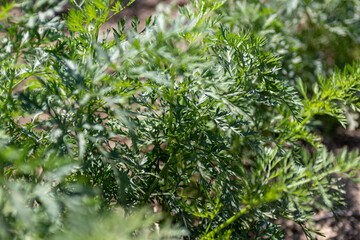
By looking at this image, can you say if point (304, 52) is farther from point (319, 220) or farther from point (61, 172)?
point (61, 172)

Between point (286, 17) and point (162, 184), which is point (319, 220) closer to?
point (162, 184)

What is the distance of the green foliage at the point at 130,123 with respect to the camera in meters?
0.61

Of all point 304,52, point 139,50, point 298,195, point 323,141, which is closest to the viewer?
point 139,50

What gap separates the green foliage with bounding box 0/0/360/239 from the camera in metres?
0.61

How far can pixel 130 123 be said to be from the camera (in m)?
0.67

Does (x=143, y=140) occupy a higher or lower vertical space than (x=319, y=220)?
higher

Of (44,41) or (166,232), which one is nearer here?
(166,232)

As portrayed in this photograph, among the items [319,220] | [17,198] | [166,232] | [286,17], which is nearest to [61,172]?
[17,198]

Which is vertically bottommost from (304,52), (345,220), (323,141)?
(345,220)

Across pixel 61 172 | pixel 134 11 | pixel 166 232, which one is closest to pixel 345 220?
pixel 166 232

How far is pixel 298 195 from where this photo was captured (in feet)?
2.44

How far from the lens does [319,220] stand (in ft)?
5.15

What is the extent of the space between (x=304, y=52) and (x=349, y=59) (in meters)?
0.28

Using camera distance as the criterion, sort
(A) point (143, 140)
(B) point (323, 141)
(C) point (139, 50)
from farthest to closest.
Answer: (B) point (323, 141), (A) point (143, 140), (C) point (139, 50)
